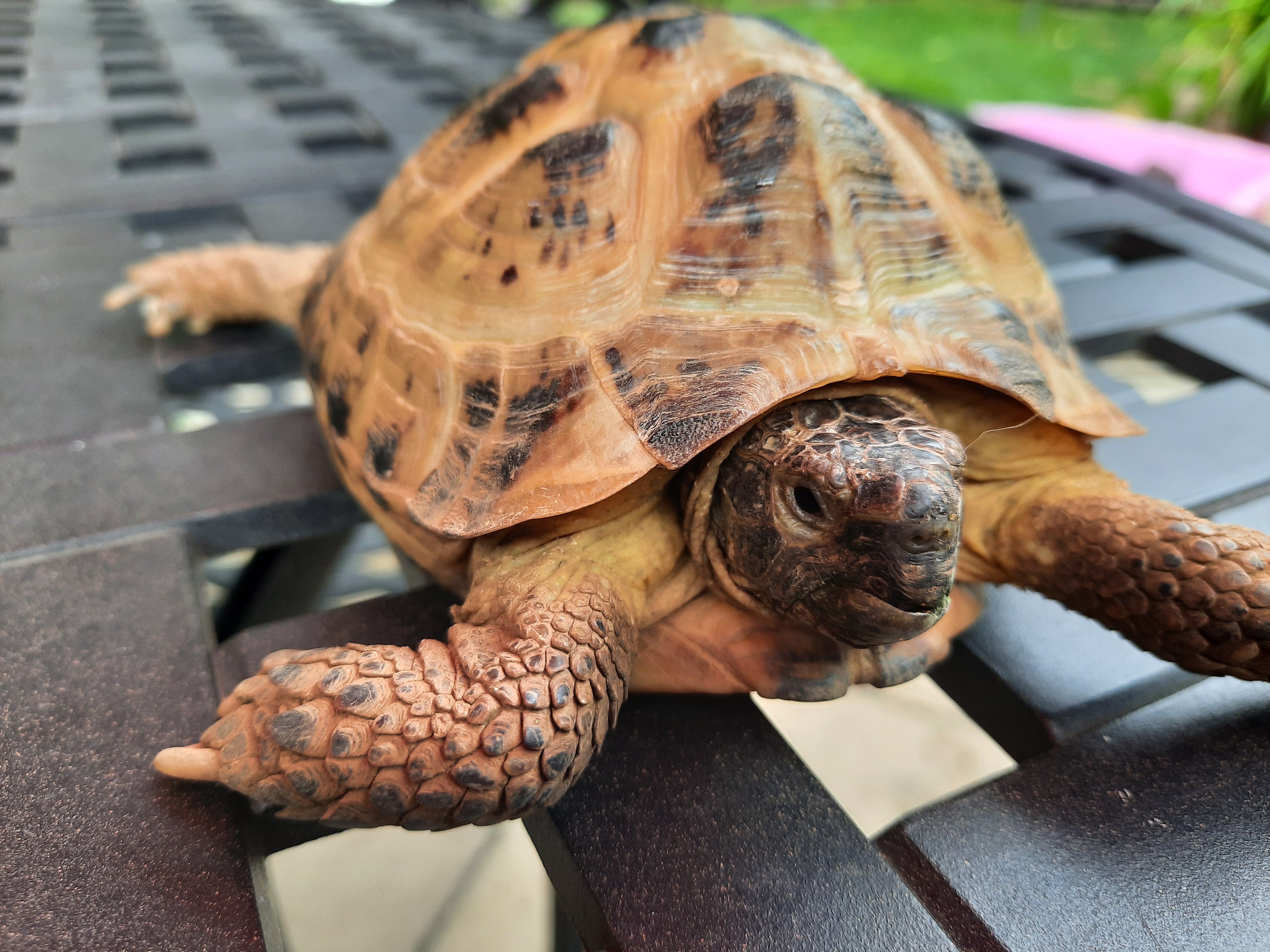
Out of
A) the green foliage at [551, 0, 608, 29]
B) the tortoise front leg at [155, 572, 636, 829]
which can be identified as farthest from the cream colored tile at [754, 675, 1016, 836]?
the green foliage at [551, 0, 608, 29]

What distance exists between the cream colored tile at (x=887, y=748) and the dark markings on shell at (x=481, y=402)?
1.56 metres

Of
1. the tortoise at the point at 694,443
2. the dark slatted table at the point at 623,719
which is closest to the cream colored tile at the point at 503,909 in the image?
the dark slatted table at the point at 623,719

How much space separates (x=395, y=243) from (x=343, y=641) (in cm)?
77

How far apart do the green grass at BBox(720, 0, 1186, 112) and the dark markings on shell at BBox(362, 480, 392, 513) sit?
4.99 metres

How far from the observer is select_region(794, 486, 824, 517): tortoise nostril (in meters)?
1.10

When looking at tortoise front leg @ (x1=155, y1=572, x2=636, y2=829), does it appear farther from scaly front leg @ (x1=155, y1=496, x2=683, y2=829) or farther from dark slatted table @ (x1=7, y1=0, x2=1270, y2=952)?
dark slatted table @ (x1=7, y1=0, x2=1270, y2=952)

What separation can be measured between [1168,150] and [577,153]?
421 cm

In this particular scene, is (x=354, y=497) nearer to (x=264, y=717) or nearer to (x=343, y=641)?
(x=343, y=641)

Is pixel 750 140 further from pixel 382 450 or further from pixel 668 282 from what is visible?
pixel 382 450

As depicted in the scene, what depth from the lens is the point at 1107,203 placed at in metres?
3.00

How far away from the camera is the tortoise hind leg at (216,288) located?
84.9 inches

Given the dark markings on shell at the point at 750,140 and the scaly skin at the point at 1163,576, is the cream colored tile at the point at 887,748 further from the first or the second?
the dark markings on shell at the point at 750,140

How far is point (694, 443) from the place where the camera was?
3.63 ft

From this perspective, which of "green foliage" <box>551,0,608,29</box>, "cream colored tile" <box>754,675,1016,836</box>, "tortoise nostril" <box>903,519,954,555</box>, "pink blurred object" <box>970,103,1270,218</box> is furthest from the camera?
"green foliage" <box>551,0,608,29</box>
